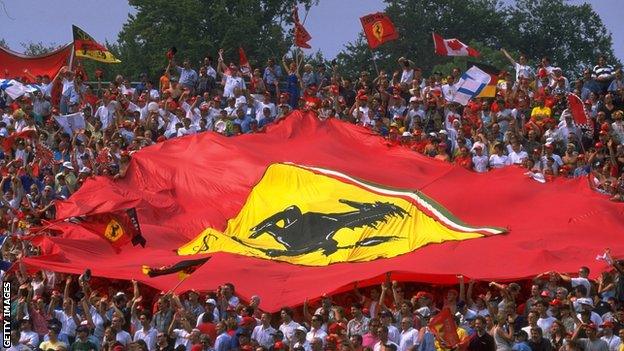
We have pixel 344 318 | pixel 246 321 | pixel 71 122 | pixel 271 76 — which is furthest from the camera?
pixel 271 76

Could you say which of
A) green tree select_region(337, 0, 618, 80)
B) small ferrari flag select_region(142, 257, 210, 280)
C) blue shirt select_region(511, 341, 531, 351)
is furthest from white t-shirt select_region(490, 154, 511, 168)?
green tree select_region(337, 0, 618, 80)

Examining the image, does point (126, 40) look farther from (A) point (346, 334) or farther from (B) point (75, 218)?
(A) point (346, 334)

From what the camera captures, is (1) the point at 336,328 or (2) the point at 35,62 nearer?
(1) the point at 336,328

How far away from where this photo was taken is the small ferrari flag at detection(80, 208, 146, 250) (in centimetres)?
2484

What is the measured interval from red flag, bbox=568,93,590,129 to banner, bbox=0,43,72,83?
462 inches

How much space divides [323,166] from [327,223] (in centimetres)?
188

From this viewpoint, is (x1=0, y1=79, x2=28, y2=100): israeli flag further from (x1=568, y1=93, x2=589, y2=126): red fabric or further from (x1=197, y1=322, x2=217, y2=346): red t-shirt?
(x1=197, y1=322, x2=217, y2=346): red t-shirt

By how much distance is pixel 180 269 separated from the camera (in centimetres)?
2266

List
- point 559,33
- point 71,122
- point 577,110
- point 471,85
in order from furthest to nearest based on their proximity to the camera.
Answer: point 559,33, point 71,122, point 471,85, point 577,110

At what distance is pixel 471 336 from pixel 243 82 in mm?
13695

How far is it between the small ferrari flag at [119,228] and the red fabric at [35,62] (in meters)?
9.53

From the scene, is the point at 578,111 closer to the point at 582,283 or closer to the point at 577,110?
the point at 577,110

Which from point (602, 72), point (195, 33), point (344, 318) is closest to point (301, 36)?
point (602, 72)

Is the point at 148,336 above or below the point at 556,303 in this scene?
above
